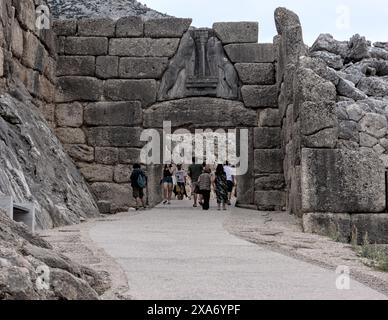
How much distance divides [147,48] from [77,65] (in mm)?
1504

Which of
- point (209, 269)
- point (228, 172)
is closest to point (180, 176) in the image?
point (228, 172)

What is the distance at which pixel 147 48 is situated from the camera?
40.4 ft

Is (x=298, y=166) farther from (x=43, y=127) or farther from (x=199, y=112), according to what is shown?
(x=43, y=127)

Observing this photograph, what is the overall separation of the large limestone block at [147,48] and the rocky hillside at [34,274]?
30.5 feet

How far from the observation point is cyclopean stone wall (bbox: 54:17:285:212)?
12.2m

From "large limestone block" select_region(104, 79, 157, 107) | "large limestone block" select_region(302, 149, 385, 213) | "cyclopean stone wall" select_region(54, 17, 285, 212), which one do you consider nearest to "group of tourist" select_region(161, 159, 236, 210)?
"cyclopean stone wall" select_region(54, 17, 285, 212)

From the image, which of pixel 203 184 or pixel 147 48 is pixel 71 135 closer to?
pixel 147 48

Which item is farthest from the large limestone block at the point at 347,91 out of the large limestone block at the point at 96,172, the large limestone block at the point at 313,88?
the large limestone block at the point at 96,172

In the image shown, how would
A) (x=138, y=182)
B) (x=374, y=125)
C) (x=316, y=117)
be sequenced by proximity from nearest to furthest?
(x=316, y=117) → (x=374, y=125) → (x=138, y=182)

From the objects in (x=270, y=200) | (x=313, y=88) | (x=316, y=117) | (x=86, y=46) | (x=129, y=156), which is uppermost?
(x=86, y=46)

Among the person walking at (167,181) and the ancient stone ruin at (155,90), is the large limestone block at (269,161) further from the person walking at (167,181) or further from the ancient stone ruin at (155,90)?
the person walking at (167,181)

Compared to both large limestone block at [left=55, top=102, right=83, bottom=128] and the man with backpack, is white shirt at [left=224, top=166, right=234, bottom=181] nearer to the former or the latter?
the man with backpack

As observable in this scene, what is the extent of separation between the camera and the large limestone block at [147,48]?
1231cm

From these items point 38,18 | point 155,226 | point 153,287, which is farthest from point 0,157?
point 153,287
